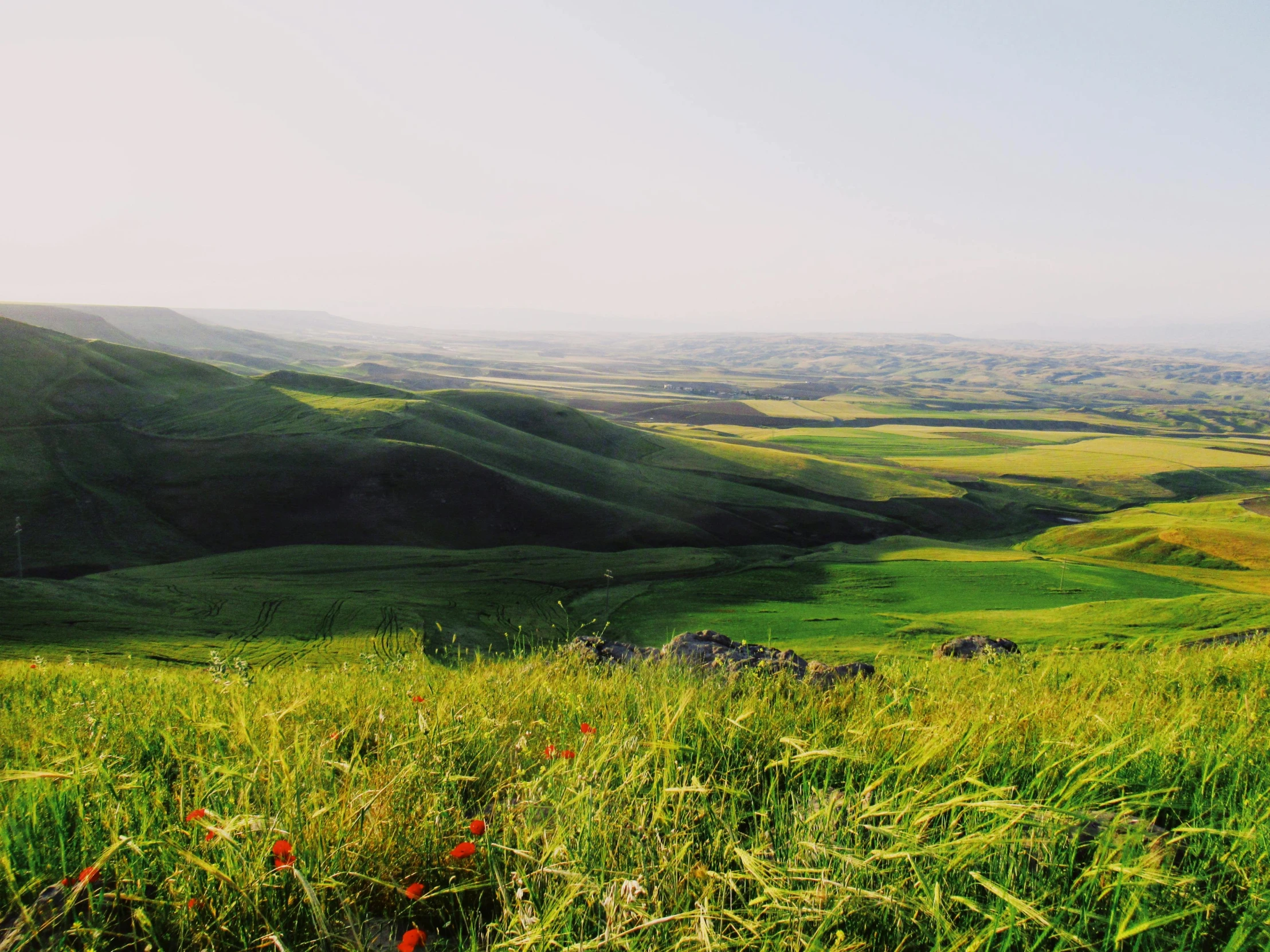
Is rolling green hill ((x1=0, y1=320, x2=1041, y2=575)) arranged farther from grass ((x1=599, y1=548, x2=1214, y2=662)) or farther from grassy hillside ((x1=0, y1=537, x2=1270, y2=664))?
grass ((x1=599, y1=548, x2=1214, y2=662))

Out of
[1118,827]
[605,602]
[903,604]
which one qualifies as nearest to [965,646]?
[1118,827]

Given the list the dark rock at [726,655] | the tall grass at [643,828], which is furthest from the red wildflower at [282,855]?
the dark rock at [726,655]

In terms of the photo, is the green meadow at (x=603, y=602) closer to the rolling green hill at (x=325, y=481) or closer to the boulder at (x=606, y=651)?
the rolling green hill at (x=325, y=481)

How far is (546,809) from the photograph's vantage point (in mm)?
3246

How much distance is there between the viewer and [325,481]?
75.4m

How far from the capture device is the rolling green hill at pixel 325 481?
219 feet

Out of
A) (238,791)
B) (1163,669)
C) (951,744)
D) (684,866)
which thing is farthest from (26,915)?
(1163,669)

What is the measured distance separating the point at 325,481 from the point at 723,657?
2936 inches

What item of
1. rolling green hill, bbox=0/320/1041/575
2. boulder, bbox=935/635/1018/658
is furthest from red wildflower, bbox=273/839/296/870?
rolling green hill, bbox=0/320/1041/575

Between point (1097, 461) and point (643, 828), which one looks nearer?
point (643, 828)

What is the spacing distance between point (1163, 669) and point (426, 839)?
8415mm

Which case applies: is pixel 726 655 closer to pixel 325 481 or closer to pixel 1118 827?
pixel 1118 827

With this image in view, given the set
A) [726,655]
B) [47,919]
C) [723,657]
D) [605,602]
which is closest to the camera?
[47,919]

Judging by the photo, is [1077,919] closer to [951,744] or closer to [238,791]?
[951,744]
